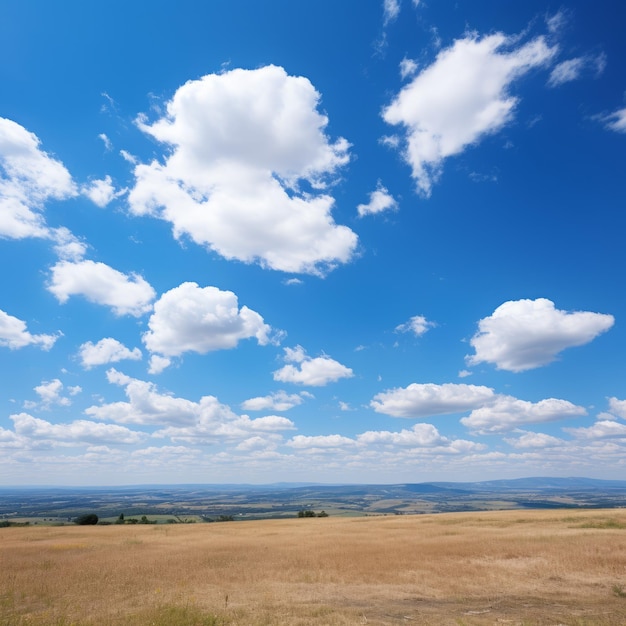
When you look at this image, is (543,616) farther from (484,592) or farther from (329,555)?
(329,555)

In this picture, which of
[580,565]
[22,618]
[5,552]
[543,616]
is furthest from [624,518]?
[5,552]

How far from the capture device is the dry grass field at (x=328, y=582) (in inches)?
648

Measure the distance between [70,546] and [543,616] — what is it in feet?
124

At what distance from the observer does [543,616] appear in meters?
16.3

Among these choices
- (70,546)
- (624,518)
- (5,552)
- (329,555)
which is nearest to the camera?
(329,555)

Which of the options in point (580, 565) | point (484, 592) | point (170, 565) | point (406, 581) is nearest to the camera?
point (484, 592)

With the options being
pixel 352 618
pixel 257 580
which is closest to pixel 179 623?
pixel 352 618

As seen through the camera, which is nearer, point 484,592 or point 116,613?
point 116,613

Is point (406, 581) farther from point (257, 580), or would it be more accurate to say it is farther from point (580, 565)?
point (580, 565)

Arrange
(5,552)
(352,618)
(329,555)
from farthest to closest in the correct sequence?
(5,552)
(329,555)
(352,618)

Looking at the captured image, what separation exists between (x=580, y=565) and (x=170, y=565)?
23.7m

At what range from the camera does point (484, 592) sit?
1994 cm

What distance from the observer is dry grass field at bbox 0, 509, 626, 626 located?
16.5 m

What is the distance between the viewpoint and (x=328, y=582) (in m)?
22.5
